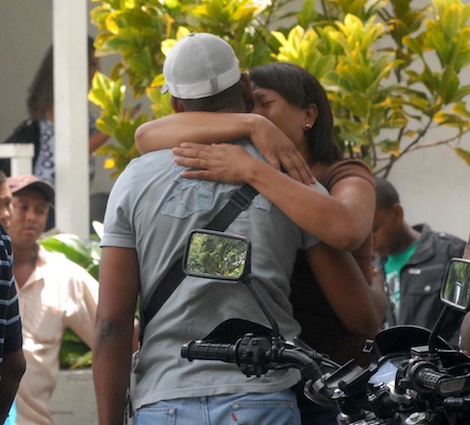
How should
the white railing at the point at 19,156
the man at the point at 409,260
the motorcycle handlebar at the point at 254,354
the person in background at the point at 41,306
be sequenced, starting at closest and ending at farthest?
1. the motorcycle handlebar at the point at 254,354
2. the person in background at the point at 41,306
3. the man at the point at 409,260
4. the white railing at the point at 19,156

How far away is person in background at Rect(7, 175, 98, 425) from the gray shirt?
89.4 inches

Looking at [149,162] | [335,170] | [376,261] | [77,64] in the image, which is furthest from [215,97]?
[77,64]

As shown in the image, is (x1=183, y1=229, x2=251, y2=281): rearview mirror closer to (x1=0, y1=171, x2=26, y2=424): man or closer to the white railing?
(x1=0, y1=171, x2=26, y2=424): man

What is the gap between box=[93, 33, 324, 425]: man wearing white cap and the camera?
10.0ft

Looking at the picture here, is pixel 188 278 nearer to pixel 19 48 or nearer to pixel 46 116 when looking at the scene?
pixel 46 116

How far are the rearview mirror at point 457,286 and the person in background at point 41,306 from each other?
325cm

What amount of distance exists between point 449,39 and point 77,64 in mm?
2639

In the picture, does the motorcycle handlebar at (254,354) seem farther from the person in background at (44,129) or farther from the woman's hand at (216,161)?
the person in background at (44,129)

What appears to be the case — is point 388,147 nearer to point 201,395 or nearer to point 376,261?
point 376,261

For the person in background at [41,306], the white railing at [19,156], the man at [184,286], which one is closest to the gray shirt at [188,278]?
the man at [184,286]

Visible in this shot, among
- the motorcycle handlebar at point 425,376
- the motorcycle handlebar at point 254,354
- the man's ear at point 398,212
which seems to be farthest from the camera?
the man's ear at point 398,212

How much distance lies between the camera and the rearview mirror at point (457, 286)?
2.32 metres

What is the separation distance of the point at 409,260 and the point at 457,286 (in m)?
4.07

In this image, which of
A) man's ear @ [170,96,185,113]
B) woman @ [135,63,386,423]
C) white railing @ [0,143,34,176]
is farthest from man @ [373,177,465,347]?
man's ear @ [170,96,185,113]
